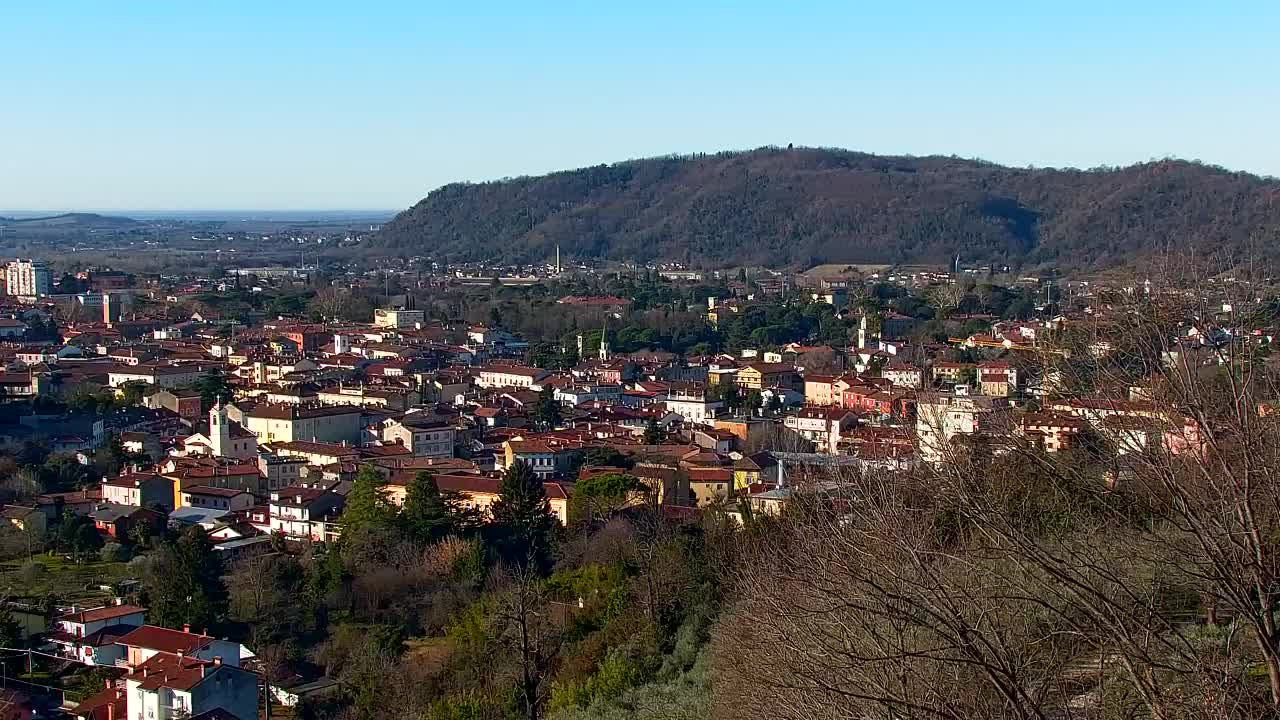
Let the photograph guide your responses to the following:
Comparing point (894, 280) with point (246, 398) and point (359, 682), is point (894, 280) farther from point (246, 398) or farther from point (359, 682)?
point (359, 682)

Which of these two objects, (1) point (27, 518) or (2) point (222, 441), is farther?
(2) point (222, 441)

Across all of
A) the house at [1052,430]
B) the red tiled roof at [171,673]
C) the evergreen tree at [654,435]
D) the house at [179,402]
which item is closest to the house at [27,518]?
the red tiled roof at [171,673]

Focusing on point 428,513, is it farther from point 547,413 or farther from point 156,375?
point 156,375

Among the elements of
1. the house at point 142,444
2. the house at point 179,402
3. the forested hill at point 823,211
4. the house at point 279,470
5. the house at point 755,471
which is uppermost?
the forested hill at point 823,211

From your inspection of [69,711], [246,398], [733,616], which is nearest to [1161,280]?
[733,616]

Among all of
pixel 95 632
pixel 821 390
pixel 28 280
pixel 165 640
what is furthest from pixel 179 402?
pixel 28 280

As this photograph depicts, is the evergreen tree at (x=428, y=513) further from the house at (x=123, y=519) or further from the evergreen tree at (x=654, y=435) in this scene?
the evergreen tree at (x=654, y=435)
